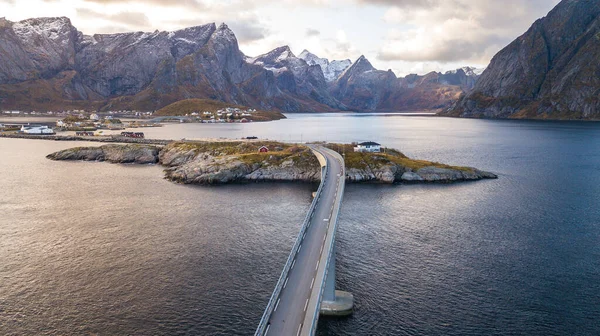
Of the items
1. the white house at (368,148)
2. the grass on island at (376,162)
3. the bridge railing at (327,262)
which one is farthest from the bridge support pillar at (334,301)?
the white house at (368,148)

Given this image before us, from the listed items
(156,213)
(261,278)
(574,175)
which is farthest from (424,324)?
(574,175)

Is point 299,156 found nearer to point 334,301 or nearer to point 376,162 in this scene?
point 376,162

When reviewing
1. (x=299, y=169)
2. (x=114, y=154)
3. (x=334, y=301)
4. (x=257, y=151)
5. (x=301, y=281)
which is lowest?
(x=334, y=301)

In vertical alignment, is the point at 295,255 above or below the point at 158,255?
above

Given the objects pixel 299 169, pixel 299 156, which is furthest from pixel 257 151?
pixel 299 169

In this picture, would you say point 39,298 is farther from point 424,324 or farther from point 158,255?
point 424,324

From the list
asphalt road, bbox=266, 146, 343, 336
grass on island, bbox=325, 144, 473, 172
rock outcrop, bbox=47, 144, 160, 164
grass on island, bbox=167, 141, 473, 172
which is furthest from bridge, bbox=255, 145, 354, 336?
rock outcrop, bbox=47, 144, 160, 164

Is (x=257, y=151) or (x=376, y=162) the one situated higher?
(x=257, y=151)
